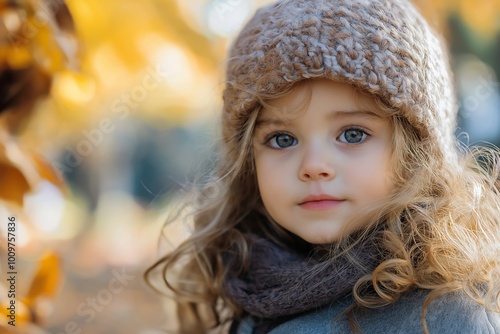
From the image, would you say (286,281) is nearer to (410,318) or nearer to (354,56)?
(410,318)

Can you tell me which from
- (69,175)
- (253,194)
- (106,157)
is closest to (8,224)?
(69,175)

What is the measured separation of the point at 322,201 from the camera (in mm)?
1145

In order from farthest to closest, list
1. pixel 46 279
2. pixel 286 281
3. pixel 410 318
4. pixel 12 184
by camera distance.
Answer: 1. pixel 46 279
2. pixel 12 184
3. pixel 286 281
4. pixel 410 318

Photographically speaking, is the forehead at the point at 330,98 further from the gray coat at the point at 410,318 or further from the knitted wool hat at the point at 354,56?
the gray coat at the point at 410,318

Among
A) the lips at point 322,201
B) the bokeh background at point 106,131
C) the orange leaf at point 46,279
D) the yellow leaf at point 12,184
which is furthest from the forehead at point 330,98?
the orange leaf at point 46,279

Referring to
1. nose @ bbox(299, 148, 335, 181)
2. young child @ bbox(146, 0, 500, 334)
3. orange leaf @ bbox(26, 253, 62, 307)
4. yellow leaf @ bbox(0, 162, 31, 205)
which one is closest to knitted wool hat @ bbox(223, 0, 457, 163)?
young child @ bbox(146, 0, 500, 334)

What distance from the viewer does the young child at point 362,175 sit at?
108cm

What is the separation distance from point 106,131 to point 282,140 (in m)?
0.88

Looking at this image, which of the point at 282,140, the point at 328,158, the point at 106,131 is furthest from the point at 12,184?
the point at 328,158

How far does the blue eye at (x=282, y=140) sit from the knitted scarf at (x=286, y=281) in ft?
0.74

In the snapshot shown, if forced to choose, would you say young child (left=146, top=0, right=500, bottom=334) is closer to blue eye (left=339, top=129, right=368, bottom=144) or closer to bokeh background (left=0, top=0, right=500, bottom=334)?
blue eye (left=339, top=129, right=368, bottom=144)

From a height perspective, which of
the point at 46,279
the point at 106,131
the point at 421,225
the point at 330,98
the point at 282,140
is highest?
the point at 330,98

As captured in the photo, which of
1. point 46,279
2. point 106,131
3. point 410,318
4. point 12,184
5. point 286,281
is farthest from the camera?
point 106,131

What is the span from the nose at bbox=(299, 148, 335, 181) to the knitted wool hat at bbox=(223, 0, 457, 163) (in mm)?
131
